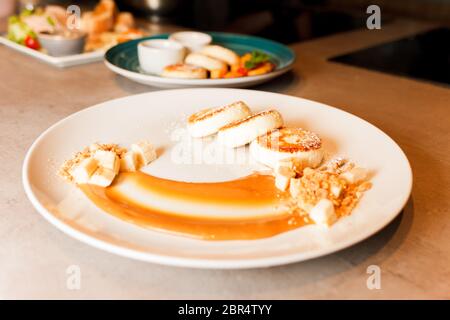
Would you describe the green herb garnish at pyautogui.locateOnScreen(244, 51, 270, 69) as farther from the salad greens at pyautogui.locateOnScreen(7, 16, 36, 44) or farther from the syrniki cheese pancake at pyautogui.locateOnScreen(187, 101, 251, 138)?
the salad greens at pyautogui.locateOnScreen(7, 16, 36, 44)

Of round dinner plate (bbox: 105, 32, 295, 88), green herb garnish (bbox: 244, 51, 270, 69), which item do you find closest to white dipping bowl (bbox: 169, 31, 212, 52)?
round dinner plate (bbox: 105, 32, 295, 88)

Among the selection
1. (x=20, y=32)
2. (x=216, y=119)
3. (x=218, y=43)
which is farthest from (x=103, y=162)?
(x=20, y=32)

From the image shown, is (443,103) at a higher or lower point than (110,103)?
lower

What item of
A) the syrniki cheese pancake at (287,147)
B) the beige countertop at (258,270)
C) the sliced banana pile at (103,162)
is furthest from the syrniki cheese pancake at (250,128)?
the beige countertop at (258,270)

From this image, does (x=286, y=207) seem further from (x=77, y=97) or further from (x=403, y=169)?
(x=77, y=97)

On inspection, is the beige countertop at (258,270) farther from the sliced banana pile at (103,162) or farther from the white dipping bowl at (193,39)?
the white dipping bowl at (193,39)

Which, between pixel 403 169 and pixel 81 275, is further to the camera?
pixel 403 169
